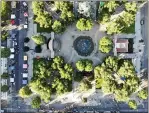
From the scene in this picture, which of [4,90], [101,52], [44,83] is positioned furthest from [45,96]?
[101,52]

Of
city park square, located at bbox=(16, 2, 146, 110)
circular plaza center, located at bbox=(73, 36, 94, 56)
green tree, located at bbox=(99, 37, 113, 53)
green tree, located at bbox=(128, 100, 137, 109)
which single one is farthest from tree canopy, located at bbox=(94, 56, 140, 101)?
circular plaza center, located at bbox=(73, 36, 94, 56)

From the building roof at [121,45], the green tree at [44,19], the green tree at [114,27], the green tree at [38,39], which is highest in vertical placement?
the green tree at [44,19]

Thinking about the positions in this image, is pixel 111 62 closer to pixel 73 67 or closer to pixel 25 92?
pixel 73 67

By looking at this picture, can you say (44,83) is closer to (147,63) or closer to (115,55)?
(115,55)

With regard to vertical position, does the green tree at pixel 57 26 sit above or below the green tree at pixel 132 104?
A: above

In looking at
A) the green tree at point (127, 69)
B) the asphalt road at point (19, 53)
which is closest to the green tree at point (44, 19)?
the asphalt road at point (19, 53)

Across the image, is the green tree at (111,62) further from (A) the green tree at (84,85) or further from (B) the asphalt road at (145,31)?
(B) the asphalt road at (145,31)

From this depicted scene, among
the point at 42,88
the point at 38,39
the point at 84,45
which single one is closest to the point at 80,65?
the point at 84,45
